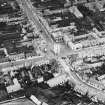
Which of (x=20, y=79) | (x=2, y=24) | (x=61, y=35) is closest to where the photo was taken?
(x=20, y=79)

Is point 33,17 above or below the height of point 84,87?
above

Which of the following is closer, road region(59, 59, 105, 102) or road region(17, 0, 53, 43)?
road region(59, 59, 105, 102)

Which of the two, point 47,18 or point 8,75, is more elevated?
point 47,18

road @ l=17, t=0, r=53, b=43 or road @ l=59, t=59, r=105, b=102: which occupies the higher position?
road @ l=17, t=0, r=53, b=43

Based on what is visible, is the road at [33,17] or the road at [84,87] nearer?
the road at [84,87]

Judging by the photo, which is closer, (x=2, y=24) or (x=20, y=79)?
(x=20, y=79)

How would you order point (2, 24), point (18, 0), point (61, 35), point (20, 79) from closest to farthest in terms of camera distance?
point (20, 79), point (61, 35), point (2, 24), point (18, 0)

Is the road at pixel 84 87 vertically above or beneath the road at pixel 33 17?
beneath

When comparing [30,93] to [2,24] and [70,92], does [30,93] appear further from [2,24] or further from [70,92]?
[2,24]

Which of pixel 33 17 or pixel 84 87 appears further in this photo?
pixel 33 17

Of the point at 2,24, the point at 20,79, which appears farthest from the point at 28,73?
the point at 2,24

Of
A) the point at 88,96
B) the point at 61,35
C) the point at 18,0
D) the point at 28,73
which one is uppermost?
the point at 18,0
